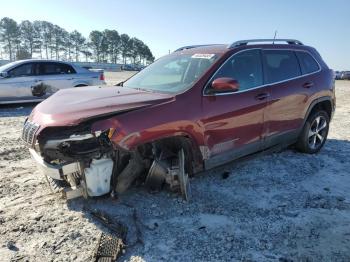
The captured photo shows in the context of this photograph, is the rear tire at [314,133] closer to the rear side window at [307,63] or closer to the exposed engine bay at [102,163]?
the rear side window at [307,63]

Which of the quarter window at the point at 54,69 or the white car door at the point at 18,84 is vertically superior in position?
the quarter window at the point at 54,69

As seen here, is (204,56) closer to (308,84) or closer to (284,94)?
(284,94)

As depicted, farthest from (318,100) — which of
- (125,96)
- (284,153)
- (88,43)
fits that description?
(88,43)

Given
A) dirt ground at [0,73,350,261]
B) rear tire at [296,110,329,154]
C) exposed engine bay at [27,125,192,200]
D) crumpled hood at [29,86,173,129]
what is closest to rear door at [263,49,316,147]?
rear tire at [296,110,329,154]

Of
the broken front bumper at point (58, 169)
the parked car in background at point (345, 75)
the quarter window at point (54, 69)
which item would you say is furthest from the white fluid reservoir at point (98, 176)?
the parked car in background at point (345, 75)

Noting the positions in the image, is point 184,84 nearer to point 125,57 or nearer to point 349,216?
point 349,216

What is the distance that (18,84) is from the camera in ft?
37.4

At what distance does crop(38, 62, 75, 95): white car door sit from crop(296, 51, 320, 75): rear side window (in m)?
8.24

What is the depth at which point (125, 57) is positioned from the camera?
11750 cm

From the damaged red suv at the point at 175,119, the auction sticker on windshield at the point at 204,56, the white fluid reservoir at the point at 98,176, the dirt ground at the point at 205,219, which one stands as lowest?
the dirt ground at the point at 205,219

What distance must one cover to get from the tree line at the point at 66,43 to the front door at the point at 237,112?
97.3m

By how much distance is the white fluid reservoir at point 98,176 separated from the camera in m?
3.84

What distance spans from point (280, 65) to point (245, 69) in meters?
0.90

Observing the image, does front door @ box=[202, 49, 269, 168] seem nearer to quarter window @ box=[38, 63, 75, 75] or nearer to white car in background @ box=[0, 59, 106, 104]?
white car in background @ box=[0, 59, 106, 104]
